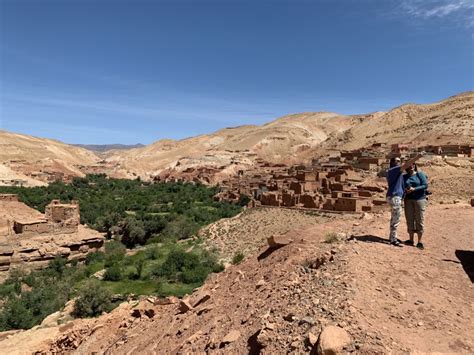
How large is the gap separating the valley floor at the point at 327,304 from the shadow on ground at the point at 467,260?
2 centimetres

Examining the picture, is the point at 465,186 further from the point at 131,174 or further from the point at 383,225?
the point at 131,174

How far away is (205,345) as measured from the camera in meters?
4.49

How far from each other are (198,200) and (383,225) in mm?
38808

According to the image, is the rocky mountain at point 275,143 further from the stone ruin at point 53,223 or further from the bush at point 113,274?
the stone ruin at point 53,223

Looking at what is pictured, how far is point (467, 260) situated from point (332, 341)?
3.86 metres

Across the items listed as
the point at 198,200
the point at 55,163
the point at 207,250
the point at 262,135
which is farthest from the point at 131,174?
the point at 207,250

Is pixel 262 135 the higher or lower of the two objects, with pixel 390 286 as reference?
higher

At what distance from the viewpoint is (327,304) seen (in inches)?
161

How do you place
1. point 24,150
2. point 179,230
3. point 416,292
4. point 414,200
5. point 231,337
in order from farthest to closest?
point 24,150
point 179,230
point 414,200
point 416,292
point 231,337

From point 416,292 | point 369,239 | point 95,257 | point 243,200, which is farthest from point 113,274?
point 243,200

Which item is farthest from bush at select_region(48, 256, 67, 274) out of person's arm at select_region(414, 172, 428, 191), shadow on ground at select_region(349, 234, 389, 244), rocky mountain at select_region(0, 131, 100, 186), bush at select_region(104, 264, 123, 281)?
rocky mountain at select_region(0, 131, 100, 186)

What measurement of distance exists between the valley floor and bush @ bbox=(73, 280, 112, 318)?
4560 mm

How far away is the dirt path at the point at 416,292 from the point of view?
147 inches

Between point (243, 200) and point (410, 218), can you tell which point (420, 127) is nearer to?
point (243, 200)
